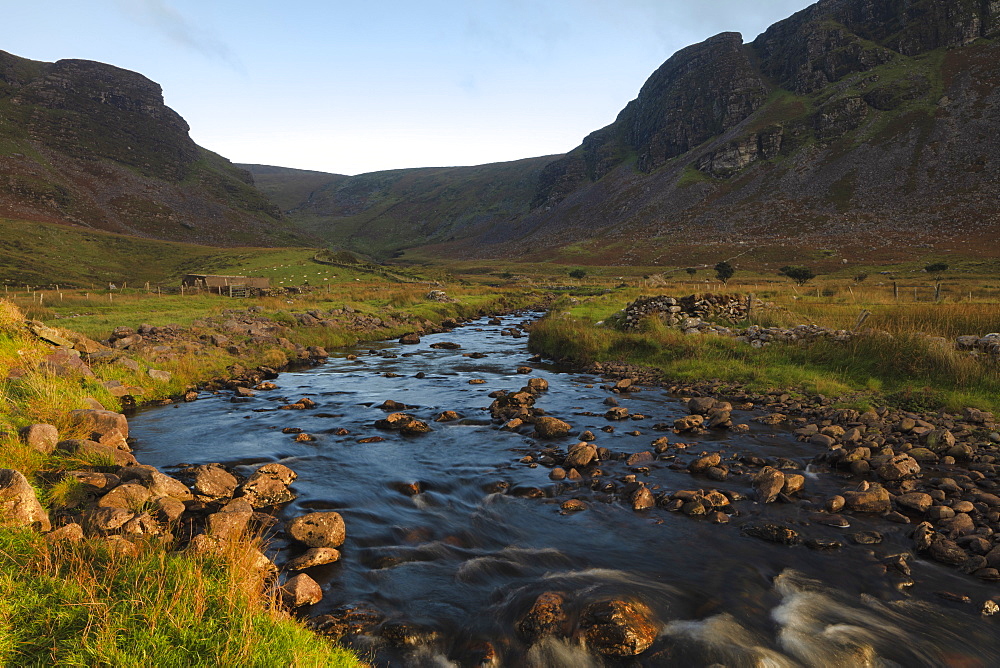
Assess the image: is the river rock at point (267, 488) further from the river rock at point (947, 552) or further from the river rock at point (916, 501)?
the river rock at point (916, 501)

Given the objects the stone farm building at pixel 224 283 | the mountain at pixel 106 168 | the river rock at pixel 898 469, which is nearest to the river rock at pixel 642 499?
the river rock at pixel 898 469

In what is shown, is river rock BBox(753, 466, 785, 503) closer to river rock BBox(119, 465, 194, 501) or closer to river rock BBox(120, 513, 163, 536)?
river rock BBox(120, 513, 163, 536)

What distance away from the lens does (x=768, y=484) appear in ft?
32.8

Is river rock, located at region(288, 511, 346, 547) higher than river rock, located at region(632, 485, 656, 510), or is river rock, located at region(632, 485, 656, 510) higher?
river rock, located at region(288, 511, 346, 547)

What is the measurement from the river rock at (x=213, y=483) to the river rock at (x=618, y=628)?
23.7 ft

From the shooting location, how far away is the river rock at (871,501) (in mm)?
9211

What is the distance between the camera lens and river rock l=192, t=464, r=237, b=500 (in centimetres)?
941

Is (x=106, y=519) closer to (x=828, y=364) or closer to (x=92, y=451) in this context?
(x=92, y=451)

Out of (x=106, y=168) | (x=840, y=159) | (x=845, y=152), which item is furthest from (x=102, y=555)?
(x=106, y=168)

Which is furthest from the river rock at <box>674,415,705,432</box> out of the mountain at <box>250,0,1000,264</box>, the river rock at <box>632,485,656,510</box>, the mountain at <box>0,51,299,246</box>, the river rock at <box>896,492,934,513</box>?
the mountain at <box>0,51,299,246</box>

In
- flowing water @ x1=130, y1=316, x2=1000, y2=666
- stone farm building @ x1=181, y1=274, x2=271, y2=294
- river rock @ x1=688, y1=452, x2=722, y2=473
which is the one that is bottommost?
flowing water @ x1=130, y1=316, x2=1000, y2=666

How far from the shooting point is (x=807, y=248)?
10525 cm

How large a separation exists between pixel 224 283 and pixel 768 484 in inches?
2198

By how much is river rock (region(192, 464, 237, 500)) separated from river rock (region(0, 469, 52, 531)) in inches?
110
